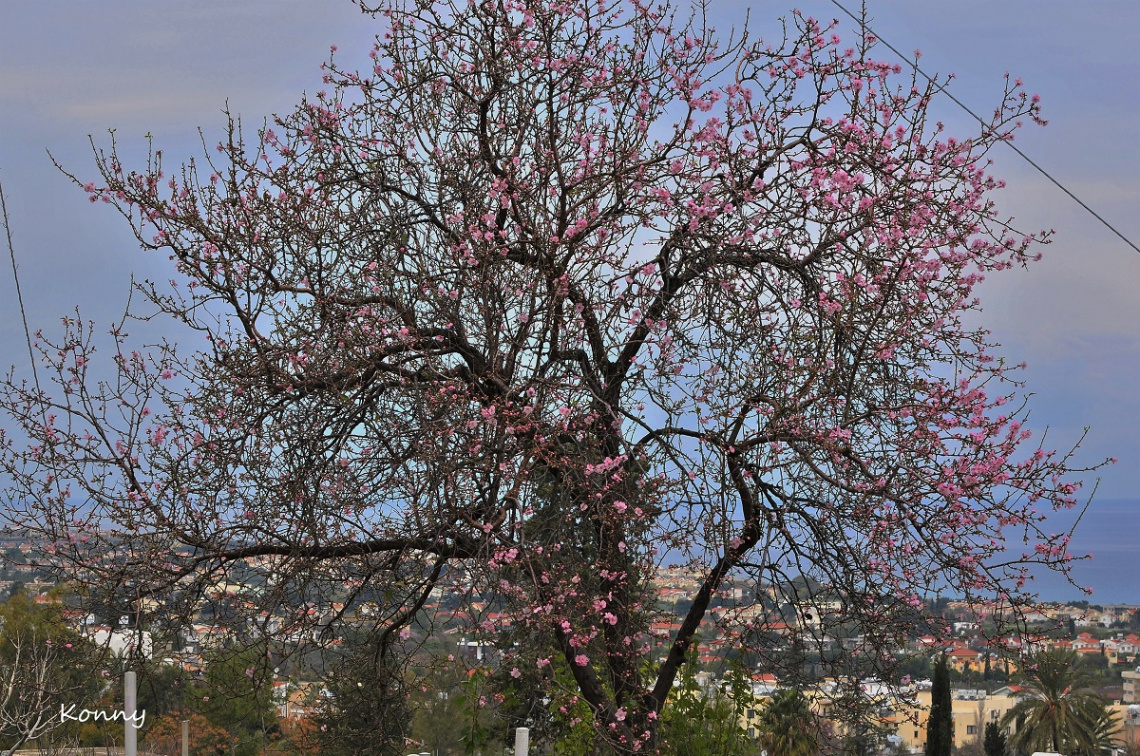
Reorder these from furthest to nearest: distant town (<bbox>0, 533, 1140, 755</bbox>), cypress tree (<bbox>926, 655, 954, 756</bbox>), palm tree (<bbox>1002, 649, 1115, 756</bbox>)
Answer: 1. palm tree (<bbox>1002, 649, 1115, 756</bbox>)
2. cypress tree (<bbox>926, 655, 954, 756</bbox>)
3. distant town (<bbox>0, 533, 1140, 755</bbox>)

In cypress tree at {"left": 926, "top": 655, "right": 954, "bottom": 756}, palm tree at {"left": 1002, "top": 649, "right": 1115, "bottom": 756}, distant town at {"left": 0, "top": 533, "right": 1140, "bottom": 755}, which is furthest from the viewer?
palm tree at {"left": 1002, "top": 649, "right": 1115, "bottom": 756}

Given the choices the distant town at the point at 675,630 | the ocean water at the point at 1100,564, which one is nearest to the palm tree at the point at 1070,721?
the ocean water at the point at 1100,564

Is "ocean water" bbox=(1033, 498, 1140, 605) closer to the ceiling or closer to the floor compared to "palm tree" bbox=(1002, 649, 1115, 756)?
closer to the ceiling

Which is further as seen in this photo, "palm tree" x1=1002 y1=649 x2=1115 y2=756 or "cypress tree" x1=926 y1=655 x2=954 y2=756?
"palm tree" x1=1002 y1=649 x2=1115 y2=756

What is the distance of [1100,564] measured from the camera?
10422 millimetres

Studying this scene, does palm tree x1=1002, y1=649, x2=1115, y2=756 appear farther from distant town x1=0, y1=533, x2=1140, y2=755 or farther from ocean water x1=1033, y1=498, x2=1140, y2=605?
distant town x1=0, y1=533, x2=1140, y2=755

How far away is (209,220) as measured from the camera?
528 centimetres

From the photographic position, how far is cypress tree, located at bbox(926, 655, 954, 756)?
1299 centimetres

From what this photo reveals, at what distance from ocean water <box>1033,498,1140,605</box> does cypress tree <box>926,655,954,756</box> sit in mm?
2151

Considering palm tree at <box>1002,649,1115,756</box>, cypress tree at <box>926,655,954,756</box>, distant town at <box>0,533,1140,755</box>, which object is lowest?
palm tree at <box>1002,649,1115,756</box>

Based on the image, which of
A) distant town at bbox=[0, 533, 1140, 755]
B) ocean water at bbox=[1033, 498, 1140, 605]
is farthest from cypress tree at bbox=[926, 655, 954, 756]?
distant town at bbox=[0, 533, 1140, 755]

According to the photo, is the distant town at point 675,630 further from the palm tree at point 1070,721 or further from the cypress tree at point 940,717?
the palm tree at point 1070,721

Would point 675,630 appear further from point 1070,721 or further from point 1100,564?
point 1070,721

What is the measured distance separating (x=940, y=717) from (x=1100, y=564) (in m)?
3.97
